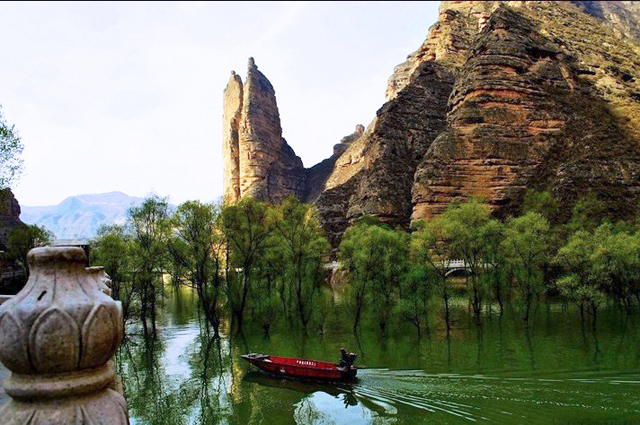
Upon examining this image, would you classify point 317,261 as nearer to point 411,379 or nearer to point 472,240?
point 472,240

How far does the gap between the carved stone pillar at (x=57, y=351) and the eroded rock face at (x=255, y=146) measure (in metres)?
114

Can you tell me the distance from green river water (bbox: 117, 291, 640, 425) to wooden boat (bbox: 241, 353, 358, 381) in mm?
424

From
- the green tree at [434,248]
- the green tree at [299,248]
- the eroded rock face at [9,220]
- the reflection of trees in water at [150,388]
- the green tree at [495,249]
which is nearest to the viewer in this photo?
the reflection of trees in water at [150,388]

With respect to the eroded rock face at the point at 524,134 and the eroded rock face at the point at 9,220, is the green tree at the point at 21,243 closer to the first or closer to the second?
Answer: the eroded rock face at the point at 9,220

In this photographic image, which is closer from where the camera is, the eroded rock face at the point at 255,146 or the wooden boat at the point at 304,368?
the wooden boat at the point at 304,368

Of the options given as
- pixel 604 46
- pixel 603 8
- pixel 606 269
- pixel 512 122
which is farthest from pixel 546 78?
pixel 603 8

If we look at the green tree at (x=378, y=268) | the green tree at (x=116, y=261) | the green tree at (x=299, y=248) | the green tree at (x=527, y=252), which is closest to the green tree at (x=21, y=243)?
the green tree at (x=116, y=261)

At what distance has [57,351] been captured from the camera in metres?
1.80

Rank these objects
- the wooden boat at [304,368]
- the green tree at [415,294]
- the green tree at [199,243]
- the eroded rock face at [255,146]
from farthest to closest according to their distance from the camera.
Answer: the eroded rock face at [255,146]
the green tree at [199,243]
the green tree at [415,294]
the wooden boat at [304,368]

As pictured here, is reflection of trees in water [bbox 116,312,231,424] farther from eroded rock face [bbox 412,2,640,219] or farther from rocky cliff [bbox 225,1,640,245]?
eroded rock face [bbox 412,2,640,219]

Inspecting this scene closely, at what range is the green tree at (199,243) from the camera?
98.3ft

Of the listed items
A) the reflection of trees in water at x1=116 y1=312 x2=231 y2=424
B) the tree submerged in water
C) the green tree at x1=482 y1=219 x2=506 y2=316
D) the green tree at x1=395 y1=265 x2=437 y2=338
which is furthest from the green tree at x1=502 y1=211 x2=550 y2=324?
the reflection of trees in water at x1=116 y1=312 x2=231 y2=424

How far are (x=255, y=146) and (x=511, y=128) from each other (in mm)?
69100

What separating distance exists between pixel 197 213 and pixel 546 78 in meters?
62.7
